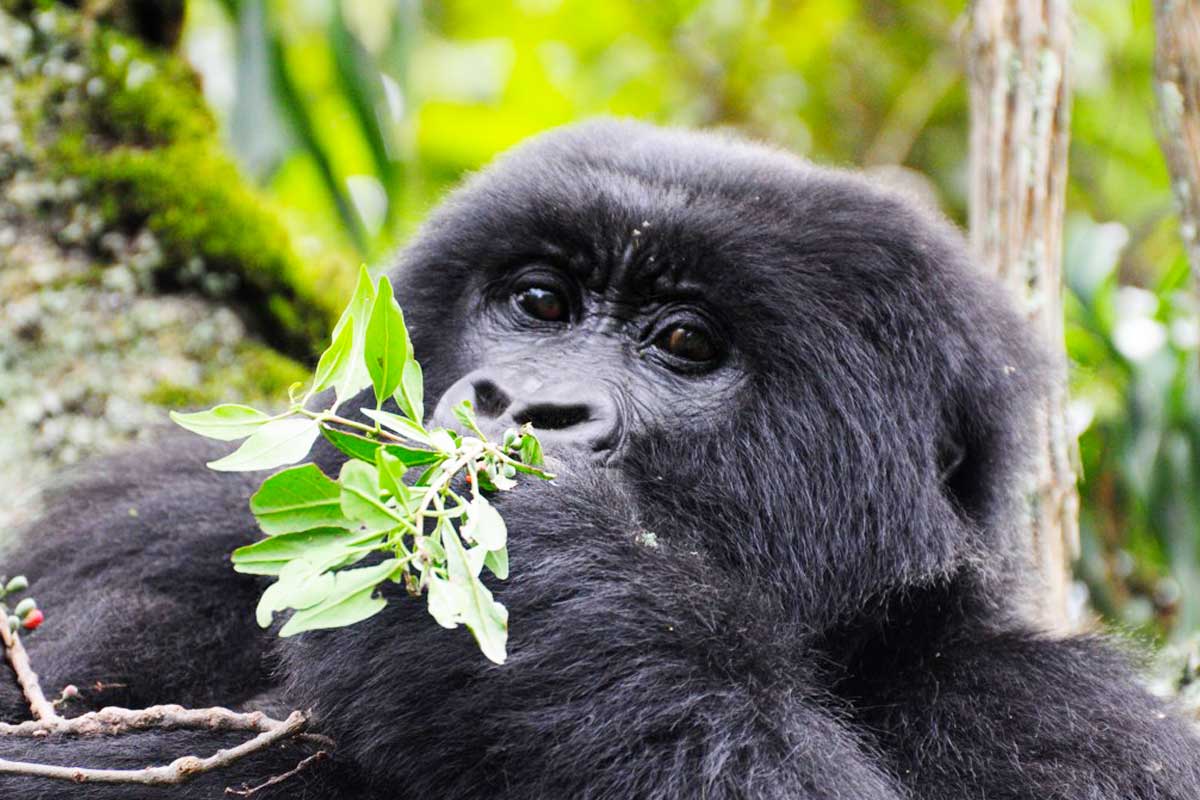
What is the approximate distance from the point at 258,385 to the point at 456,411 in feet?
6.30

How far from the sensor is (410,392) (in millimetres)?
1779

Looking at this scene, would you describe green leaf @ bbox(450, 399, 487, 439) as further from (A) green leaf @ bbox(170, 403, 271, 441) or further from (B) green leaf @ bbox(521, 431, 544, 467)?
(A) green leaf @ bbox(170, 403, 271, 441)

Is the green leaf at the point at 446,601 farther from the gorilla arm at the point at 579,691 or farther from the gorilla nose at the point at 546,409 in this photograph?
the gorilla nose at the point at 546,409

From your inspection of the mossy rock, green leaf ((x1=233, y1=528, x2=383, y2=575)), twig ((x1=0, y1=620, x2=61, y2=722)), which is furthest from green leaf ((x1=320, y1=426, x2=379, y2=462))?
the mossy rock

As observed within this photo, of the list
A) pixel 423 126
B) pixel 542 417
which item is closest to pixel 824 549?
pixel 542 417

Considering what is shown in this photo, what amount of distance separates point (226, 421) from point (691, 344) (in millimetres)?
1014

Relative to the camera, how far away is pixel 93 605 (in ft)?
8.55

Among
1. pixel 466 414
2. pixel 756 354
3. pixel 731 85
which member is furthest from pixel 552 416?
pixel 731 85

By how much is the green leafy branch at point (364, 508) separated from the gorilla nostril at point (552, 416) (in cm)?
31

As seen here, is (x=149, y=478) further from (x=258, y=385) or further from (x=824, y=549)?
(x=824, y=549)

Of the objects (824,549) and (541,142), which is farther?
(541,142)

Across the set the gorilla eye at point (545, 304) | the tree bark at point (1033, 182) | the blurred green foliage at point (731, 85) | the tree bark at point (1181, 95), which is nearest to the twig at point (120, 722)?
the gorilla eye at point (545, 304)

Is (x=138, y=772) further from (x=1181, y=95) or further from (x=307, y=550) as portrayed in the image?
(x=1181, y=95)

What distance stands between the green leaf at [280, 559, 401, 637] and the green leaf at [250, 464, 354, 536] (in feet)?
0.22
